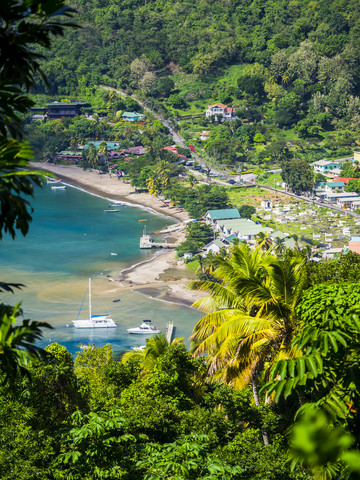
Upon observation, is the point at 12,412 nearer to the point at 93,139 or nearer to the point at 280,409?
the point at 280,409

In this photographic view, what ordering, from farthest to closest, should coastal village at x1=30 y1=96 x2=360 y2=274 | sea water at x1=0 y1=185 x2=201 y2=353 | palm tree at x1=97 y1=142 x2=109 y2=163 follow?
palm tree at x1=97 y1=142 x2=109 y2=163, coastal village at x1=30 y1=96 x2=360 y2=274, sea water at x1=0 y1=185 x2=201 y2=353

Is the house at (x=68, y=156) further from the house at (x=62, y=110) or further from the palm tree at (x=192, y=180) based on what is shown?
the palm tree at (x=192, y=180)

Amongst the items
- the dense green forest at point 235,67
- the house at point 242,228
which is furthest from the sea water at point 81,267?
the dense green forest at point 235,67

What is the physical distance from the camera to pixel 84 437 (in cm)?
803

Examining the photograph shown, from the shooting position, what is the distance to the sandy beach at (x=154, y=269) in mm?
46500

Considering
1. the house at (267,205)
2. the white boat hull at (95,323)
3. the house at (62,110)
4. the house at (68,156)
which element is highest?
the house at (62,110)

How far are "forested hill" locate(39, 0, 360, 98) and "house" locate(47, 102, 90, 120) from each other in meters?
8.15

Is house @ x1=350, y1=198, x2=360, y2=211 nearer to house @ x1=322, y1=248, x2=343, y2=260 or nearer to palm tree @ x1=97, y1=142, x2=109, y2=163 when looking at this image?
house @ x1=322, y1=248, x2=343, y2=260

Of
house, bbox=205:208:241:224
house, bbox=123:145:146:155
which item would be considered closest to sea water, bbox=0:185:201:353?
house, bbox=205:208:241:224

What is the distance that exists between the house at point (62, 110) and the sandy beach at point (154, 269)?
73.5ft

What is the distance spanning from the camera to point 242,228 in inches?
2351

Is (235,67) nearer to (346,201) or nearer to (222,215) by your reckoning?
(346,201)

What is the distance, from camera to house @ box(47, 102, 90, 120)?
→ 99812mm

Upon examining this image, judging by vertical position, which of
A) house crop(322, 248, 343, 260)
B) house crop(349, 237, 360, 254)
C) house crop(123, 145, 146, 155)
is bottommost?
house crop(322, 248, 343, 260)
